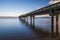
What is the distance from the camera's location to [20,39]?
→ 11.8 m

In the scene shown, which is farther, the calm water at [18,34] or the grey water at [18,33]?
the grey water at [18,33]

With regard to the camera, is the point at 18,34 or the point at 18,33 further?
the point at 18,33

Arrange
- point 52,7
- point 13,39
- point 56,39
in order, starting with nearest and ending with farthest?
point 56,39, point 13,39, point 52,7

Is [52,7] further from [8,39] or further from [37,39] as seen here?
[8,39]

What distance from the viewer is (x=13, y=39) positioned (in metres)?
11.8

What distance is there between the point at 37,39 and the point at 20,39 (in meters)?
1.60

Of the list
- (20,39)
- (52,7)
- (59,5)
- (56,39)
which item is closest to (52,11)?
(52,7)

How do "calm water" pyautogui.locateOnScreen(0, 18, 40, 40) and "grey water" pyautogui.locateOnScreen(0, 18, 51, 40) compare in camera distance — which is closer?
"calm water" pyautogui.locateOnScreen(0, 18, 40, 40)

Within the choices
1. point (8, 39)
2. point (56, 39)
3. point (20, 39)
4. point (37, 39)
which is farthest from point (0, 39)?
point (56, 39)

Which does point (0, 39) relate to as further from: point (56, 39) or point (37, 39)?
point (56, 39)

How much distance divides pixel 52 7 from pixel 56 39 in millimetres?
3802

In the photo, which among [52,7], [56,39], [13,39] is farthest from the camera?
[52,7]

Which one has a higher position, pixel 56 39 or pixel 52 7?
pixel 52 7

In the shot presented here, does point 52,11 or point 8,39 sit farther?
point 52,11
